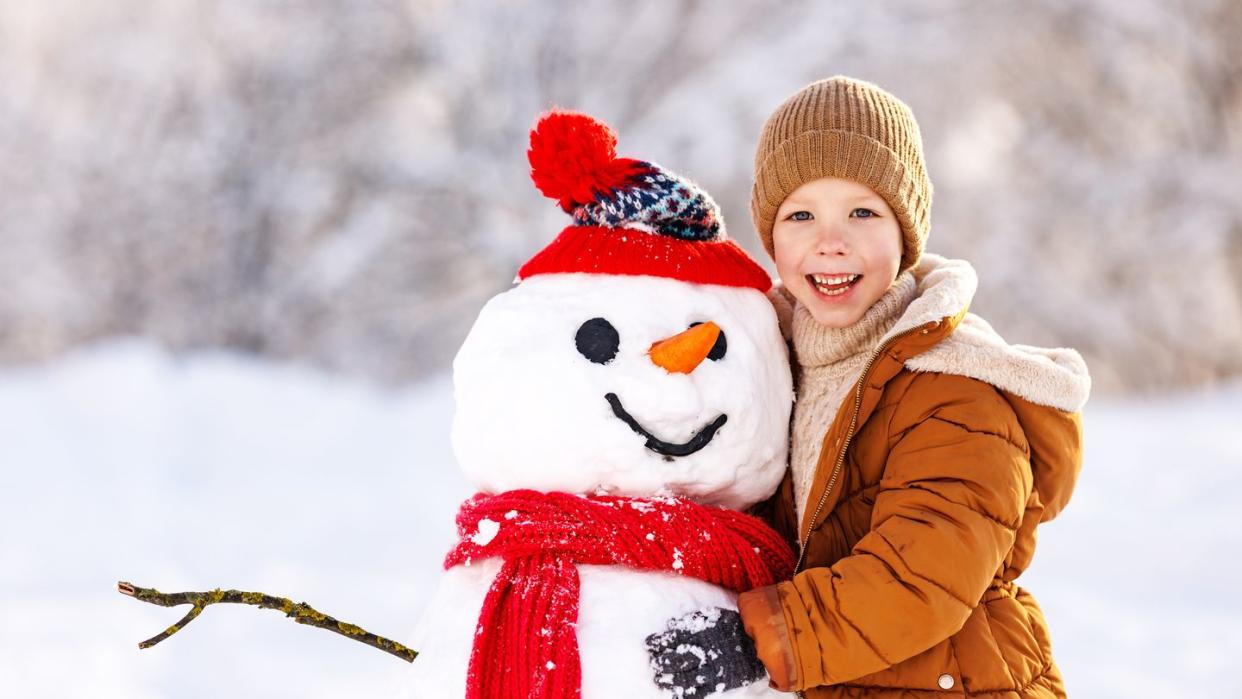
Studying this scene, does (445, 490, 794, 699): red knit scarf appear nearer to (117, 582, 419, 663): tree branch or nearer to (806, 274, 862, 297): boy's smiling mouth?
(117, 582, 419, 663): tree branch

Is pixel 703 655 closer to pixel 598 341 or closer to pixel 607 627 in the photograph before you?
pixel 607 627

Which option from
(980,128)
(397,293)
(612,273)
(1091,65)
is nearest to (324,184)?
(397,293)

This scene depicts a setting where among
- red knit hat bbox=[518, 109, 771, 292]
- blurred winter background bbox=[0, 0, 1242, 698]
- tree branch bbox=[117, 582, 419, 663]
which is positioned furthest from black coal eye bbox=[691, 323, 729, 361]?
blurred winter background bbox=[0, 0, 1242, 698]

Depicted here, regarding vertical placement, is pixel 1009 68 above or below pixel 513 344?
above

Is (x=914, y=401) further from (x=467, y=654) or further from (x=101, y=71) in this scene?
(x=101, y=71)

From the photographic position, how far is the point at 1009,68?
8406 mm

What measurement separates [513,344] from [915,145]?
2.52 feet

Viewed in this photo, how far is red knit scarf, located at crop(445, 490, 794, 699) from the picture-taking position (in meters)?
1.49

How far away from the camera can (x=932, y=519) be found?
61.4 inches

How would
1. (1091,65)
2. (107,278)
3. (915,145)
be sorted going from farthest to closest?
1. (107,278)
2. (1091,65)
3. (915,145)

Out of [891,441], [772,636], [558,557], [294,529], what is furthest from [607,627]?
[294,529]

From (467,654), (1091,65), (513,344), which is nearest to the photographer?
(467,654)

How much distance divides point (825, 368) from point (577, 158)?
0.54 meters

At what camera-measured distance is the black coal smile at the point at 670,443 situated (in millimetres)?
1614
